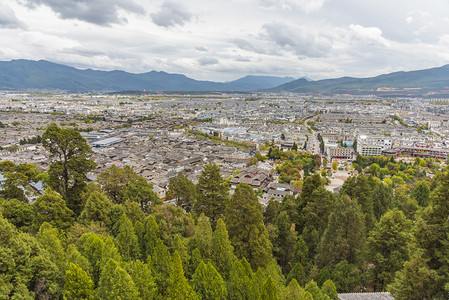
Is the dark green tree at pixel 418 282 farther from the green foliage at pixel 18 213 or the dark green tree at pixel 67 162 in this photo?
the green foliage at pixel 18 213

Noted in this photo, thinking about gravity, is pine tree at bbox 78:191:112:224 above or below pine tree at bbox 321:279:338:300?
above

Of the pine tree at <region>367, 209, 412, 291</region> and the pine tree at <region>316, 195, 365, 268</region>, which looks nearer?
the pine tree at <region>367, 209, 412, 291</region>

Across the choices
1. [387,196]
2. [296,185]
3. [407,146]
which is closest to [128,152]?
[296,185]

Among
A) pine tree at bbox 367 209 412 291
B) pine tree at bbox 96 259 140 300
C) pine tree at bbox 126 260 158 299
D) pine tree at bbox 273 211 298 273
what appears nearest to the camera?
pine tree at bbox 96 259 140 300

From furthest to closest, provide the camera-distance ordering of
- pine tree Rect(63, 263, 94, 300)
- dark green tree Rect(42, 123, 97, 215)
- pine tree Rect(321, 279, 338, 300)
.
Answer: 1. dark green tree Rect(42, 123, 97, 215)
2. pine tree Rect(321, 279, 338, 300)
3. pine tree Rect(63, 263, 94, 300)

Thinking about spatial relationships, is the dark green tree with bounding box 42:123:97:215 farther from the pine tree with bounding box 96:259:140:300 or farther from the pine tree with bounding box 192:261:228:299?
the pine tree with bounding box 192:261:228:299

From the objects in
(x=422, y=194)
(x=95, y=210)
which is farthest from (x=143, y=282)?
(x=422, y=194)

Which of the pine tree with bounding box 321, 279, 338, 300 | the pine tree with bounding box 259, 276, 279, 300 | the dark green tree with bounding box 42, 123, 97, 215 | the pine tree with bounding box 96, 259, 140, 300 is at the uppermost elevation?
the dark green tree with bounding box 42, 123, 97, 215

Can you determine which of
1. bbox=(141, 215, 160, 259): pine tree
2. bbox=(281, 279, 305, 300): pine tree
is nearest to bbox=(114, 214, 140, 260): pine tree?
bbox=(141, 215, 160, 259): pine tree

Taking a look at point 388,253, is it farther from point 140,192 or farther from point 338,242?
point 140,192
